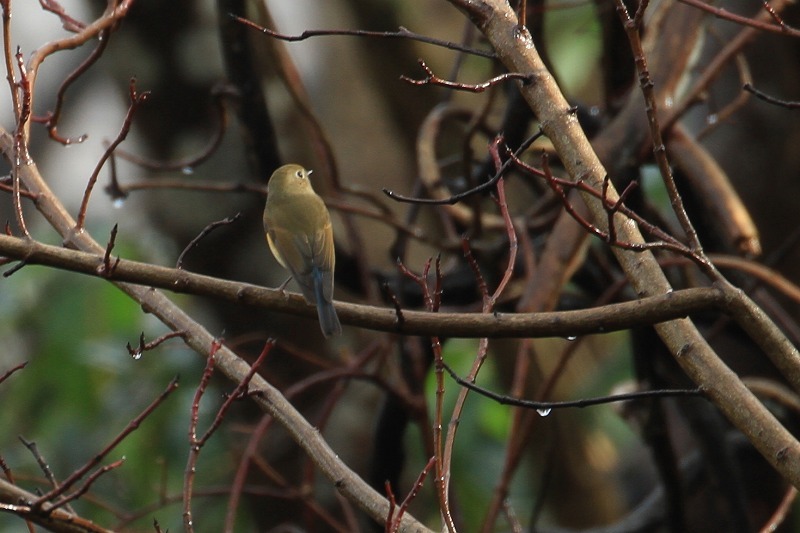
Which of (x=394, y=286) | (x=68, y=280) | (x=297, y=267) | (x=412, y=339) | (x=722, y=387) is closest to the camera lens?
(x=722, y=387)

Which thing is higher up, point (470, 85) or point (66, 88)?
point (66, 88)

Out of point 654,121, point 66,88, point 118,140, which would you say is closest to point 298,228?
point 66,88

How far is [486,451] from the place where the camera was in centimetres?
462

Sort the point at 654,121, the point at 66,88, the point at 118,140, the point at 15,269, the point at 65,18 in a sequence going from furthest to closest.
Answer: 1. the point at 65,18
2. the point at 66,88
3. the point at 118,140
4. the point at 15,269
5. the point at 654,121

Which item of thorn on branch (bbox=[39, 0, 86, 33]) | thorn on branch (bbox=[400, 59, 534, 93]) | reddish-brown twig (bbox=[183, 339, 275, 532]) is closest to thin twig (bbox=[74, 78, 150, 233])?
reddish-brown twig (bbox=[183, 339, 275, 532])

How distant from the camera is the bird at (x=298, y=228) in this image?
259cm

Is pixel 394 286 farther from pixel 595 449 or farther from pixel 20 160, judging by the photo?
pixel 595 449

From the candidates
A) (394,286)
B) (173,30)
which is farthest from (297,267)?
(173,30)

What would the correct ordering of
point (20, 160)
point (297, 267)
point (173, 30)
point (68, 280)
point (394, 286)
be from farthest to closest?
point (68, 280) < point (173, 30) < point (394, 286) < point (297, 267) < point (20, 160)

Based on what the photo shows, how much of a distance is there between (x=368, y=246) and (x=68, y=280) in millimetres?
1529

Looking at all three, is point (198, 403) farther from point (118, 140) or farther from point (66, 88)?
point (66, 88)

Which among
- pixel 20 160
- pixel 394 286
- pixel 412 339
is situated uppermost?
pixel 394 286

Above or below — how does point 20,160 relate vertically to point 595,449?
below

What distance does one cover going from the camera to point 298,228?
2.77m
